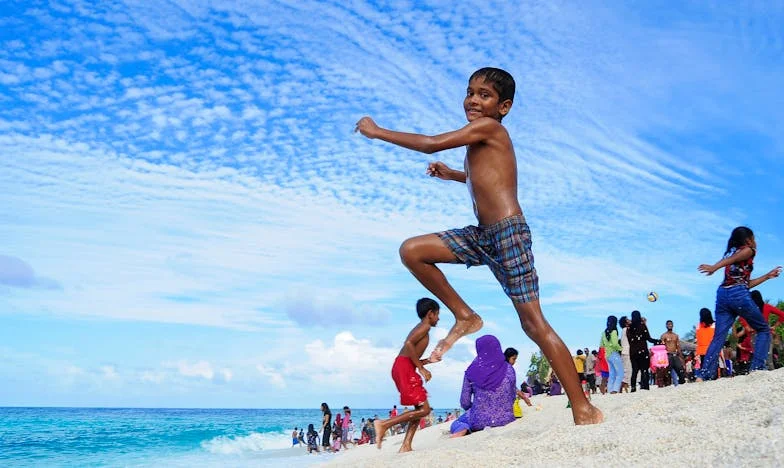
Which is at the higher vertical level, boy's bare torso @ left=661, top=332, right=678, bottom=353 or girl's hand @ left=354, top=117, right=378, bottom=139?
girl's hand @ left=354, top=117, right=378, bottom=139

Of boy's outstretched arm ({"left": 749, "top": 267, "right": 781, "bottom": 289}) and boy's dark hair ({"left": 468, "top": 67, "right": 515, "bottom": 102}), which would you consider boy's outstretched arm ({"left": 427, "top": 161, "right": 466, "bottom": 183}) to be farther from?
boy's outstretched arm ({"left": 749, "top": 267, "right": 781, "bottom": 289})

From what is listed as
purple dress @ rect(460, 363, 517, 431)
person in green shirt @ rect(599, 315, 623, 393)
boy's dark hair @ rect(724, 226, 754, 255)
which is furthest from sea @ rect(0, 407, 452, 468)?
boy's dark hair @ rect(724, 226, 754, 255)

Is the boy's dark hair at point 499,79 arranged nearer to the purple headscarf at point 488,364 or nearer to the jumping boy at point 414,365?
the jumping boy at point 414,365

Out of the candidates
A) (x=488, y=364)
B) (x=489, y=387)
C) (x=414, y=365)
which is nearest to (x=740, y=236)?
(x=488, y=364)

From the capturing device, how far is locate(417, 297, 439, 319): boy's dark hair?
7.25 metres

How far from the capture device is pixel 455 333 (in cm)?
481

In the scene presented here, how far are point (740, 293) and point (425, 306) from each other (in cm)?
352

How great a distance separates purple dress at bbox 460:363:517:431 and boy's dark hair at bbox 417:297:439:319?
5.54 feet

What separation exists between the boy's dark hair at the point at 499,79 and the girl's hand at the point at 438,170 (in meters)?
0.76

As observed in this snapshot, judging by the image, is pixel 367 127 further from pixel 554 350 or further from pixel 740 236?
pixel 740 236

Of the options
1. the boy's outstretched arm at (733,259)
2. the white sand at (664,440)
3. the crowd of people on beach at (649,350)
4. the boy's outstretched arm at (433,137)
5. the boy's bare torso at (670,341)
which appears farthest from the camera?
the boy's bare torso at (670,341)

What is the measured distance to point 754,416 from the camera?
3.46m

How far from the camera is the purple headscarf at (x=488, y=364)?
829cm

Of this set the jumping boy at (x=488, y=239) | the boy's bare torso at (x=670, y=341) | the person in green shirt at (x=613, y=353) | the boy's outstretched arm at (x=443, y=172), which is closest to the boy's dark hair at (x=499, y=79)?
the jumping boy at (x=488, y=239)
